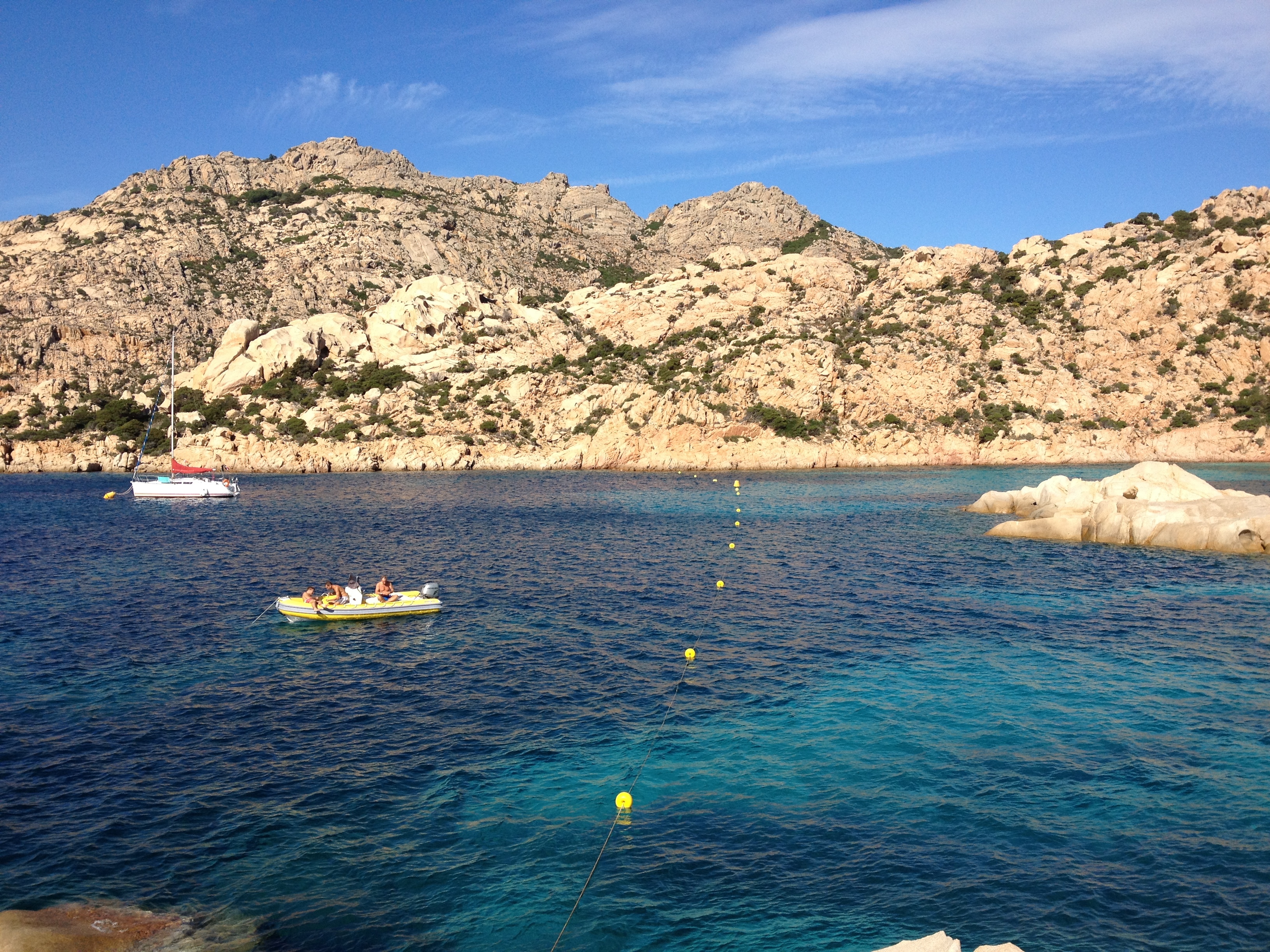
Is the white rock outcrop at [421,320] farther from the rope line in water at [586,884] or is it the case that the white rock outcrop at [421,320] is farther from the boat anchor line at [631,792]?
the rope line in water at [586,884]

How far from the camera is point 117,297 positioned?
122 metres

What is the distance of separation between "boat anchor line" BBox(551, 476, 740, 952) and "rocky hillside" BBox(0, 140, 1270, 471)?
231 feet

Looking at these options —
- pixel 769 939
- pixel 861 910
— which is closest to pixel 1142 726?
pixel 861 910

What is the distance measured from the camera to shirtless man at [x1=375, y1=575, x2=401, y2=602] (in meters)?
30.8

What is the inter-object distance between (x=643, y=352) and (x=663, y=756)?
3908 inches

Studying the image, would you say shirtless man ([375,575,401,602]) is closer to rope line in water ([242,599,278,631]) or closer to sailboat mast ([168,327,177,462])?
rope line in water ([242,599,278,631])

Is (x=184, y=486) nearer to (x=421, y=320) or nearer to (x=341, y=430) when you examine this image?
(x=341, y=430)

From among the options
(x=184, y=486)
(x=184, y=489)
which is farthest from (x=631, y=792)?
(x=184, y=486)

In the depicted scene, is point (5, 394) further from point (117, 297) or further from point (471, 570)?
point (471, 570)

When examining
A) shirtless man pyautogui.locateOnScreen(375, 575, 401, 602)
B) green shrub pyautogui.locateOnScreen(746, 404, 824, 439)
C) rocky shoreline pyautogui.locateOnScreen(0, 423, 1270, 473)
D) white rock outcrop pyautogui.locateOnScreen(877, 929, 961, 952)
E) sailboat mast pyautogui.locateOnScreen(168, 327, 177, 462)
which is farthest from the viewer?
green shrub pyautogui.locateOnScreen(746, 404, 824, 439)

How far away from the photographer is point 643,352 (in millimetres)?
114438

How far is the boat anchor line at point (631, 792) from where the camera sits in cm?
1261

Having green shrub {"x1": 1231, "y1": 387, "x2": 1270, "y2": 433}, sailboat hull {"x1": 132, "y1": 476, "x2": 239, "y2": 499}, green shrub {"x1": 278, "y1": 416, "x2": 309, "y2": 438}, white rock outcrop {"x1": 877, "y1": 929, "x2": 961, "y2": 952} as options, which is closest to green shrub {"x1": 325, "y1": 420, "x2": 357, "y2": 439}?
green shrub {"x1": 278, "y1": 416, "x2": 309, "y2": 438}

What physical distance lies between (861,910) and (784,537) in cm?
3644
